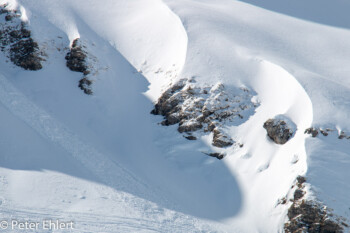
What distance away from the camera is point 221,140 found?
61.9 ft

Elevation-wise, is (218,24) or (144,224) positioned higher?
(218,24)

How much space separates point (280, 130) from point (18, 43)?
15232 mm

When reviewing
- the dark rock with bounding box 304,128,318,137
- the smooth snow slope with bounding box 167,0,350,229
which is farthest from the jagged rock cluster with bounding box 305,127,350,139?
the smooth snow slope with bounding box 167,0,350,229

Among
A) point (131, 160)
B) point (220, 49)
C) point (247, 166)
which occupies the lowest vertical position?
point (131, 160)

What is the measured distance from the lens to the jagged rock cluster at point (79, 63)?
873 inches

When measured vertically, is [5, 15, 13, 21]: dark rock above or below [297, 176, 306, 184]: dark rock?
below

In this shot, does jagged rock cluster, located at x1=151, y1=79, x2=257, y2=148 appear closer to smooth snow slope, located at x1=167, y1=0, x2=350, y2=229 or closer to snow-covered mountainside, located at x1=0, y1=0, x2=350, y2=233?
snow-covered mountainside, located at x1=0, y1=0, x2=350, y2=233

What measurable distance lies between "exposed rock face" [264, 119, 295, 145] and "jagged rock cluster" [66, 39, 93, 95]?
9.61m

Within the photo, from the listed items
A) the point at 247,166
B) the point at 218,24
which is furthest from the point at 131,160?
the point at 218,24

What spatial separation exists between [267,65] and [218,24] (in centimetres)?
497

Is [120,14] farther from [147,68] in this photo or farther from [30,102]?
[30,102]

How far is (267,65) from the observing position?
69.2 ft

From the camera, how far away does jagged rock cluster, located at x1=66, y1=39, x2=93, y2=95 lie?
2217 cm

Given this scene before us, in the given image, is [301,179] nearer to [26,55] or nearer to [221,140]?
[221,140]
